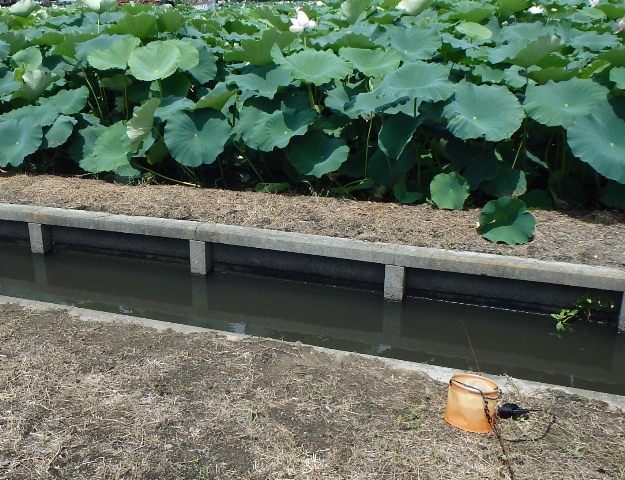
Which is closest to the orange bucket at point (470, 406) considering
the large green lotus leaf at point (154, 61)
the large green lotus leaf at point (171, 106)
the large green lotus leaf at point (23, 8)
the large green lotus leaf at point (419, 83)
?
the large green lotus leaf at point (419, 83)

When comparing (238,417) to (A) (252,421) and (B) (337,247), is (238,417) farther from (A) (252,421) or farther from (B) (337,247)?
(B) (337,247)

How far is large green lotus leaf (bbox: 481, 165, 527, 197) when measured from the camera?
552cm

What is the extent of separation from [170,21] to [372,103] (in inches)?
108

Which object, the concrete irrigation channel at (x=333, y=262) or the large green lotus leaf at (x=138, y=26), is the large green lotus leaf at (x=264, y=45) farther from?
the concrete irrigation channel at (x=333, y=262)

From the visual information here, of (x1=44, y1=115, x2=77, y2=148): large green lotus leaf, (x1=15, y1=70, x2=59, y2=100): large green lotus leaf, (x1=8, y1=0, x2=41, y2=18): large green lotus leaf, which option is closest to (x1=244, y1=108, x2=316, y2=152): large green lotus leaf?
(x1=44, y1=115, x2=77, y2=148): large green lotus leaf

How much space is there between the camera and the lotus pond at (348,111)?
5.32 m

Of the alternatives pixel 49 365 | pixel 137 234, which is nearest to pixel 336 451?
pixel 49 365

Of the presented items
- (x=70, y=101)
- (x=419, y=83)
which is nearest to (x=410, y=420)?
(x=419, y=83)

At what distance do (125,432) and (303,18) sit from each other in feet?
15.1

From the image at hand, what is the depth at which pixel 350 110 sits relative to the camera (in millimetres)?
5777

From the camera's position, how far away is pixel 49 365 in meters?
3.33

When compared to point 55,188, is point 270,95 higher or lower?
higher

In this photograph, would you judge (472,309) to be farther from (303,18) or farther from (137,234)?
(303,18)

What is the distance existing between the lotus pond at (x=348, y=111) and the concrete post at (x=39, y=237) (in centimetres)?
93
